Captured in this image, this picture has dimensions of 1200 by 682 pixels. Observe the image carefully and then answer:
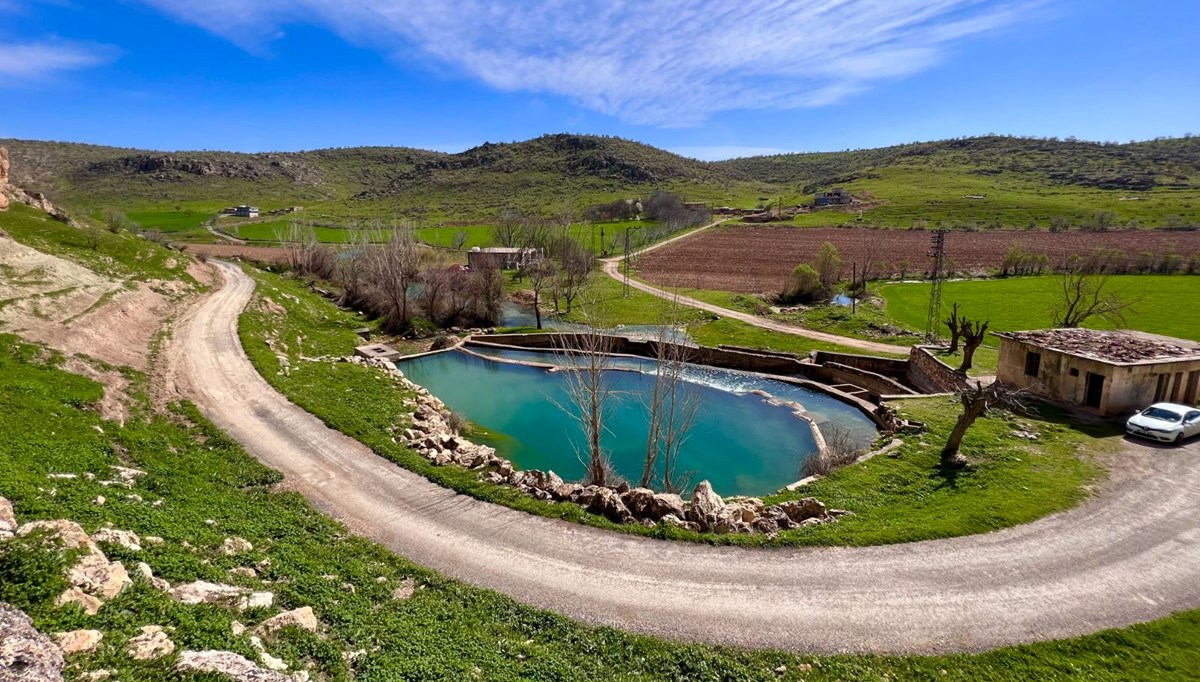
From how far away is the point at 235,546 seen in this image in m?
12.7

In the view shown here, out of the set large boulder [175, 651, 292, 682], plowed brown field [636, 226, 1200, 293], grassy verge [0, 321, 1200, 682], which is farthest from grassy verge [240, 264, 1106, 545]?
plowed brown field [636, 226, 1200, 293]

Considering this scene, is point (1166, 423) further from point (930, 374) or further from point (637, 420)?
point (637, 420)

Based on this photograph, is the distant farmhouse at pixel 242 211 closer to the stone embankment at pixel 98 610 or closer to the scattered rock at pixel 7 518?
the scattered rock at pixel 7 518

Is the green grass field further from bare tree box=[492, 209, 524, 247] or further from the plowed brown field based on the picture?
bare tree box=[492, 209, 524, 247]

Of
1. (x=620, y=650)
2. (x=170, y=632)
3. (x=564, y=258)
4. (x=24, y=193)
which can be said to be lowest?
(x=620, y=650)

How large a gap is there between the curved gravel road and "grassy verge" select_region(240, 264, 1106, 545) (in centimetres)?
56

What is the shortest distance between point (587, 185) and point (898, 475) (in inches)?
6131

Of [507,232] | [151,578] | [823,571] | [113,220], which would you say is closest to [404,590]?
[151,578]

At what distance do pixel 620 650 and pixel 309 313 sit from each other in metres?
46.0

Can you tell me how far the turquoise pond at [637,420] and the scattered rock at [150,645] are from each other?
1728 centimetres

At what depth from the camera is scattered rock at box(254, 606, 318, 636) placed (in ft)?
32.2

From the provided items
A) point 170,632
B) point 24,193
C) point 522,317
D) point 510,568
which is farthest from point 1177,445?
point 24,193

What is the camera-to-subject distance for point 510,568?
14.3 m

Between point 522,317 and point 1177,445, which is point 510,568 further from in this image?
point 522,317
